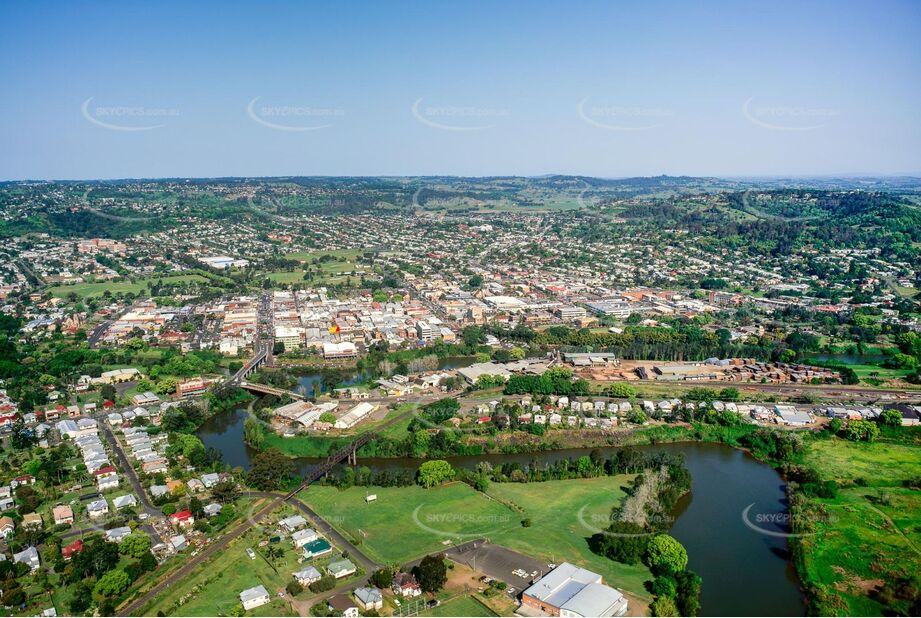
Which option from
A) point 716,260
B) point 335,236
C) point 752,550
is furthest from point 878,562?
point 335,236

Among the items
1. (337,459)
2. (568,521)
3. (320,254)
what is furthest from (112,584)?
(320,254)

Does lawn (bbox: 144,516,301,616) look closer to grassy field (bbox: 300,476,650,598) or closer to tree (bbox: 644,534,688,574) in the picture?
grassy field (bbox: 300,476,650,598)

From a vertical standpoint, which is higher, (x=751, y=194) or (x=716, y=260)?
(x=751, y=194)

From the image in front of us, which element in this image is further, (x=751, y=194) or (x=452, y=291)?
(x=751, y=194)

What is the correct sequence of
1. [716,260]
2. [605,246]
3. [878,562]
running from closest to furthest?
[878,562]
[716,260]
[605,246]

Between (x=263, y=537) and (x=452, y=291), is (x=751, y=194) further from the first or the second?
(x=263, y=537)

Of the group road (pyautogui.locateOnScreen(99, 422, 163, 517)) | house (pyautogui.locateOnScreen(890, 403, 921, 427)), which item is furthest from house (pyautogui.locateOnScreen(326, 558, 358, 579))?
house (pyautogui.locateOnScreen(890, 403, 921, 427))
